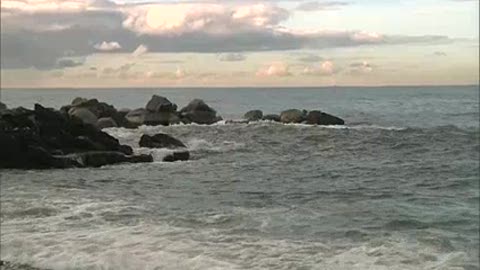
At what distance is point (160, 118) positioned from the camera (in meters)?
Result: 42.0

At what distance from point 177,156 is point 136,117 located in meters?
18.6

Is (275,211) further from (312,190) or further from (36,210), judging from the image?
(36,210)

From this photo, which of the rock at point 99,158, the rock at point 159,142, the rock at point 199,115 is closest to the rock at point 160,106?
the rock at point 199,115

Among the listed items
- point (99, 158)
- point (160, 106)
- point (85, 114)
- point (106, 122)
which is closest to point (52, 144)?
point (99, 158)

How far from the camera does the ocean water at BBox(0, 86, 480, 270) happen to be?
969 cm

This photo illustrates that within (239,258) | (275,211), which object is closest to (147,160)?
(275,211)

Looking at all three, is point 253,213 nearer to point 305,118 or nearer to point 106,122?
point 106,122

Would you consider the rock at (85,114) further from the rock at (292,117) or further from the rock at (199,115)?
the rock at (292,117)

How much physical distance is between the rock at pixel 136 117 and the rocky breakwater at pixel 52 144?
14769 mm

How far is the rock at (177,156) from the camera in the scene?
24.2 m

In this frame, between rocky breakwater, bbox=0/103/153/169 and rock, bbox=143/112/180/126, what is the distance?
47.8 ft

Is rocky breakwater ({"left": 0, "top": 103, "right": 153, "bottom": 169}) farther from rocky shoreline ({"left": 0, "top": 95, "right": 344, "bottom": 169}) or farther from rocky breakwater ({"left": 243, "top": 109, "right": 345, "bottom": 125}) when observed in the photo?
rocky breakwater ({"left": 243, "top": 109, "right": 345, "bottom": 125})

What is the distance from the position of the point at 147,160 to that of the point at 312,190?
8240mm

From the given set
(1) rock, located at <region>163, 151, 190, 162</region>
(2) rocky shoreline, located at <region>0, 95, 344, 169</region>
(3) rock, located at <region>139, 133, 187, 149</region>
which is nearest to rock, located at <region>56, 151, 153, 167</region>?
(2) rocky shoreline, located at <region>0, 95, 344, 169</region>
